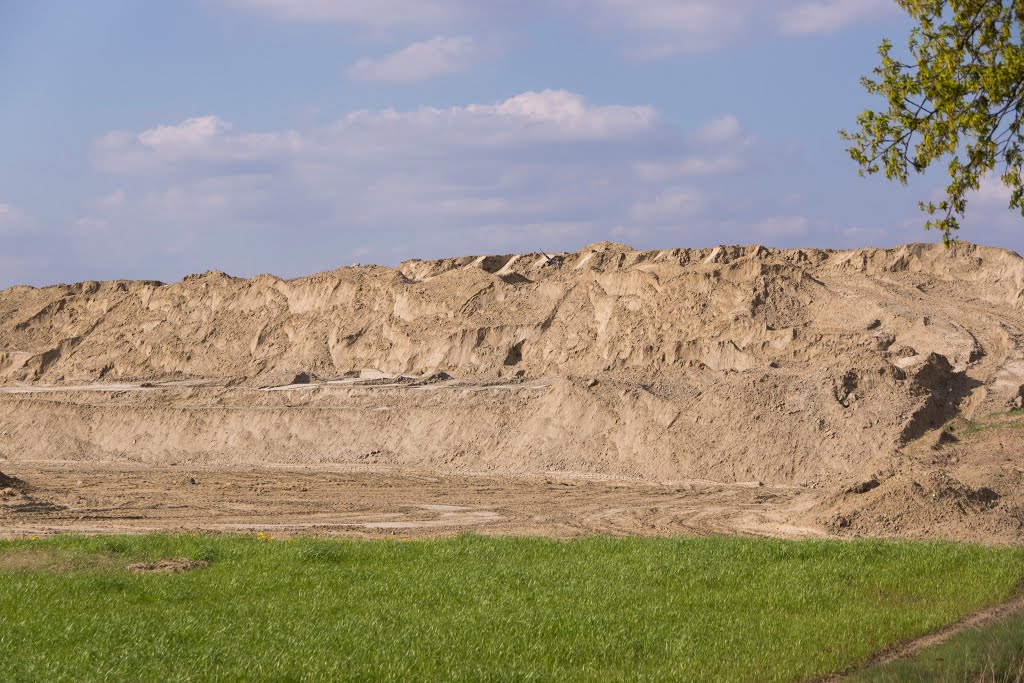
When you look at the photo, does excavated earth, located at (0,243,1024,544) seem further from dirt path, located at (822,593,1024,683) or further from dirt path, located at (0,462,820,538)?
dirt path, located at (822,593,1024,683)

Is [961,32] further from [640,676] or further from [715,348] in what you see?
[715,348]

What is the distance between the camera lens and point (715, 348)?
38500 mm

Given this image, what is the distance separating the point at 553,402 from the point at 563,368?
6.58m

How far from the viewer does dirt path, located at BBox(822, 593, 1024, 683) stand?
390 inches

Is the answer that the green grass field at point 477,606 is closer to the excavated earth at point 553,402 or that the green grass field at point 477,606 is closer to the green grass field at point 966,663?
the green grass field at point 966,663

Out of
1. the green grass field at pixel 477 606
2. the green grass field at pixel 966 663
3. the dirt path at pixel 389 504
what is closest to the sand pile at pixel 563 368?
the dirt path at pixel 389 504

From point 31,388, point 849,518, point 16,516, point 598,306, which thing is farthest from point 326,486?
point 31,388

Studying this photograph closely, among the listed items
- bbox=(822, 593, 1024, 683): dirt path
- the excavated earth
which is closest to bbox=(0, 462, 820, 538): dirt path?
the excavated earth

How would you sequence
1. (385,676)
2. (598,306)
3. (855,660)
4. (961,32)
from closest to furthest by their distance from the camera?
(385,676) → (855,660) → (961,32) → (598,306)

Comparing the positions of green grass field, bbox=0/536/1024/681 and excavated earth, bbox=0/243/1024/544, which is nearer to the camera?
green grass field, bbox=0/536/1024/681

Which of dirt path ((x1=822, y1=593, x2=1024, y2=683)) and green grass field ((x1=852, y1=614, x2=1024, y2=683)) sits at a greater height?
green grass field ((x1=852, y1=614, x2=1024, y2=683))

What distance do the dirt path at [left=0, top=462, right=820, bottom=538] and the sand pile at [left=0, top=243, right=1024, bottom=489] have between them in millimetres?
2965

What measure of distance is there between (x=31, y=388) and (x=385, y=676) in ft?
162

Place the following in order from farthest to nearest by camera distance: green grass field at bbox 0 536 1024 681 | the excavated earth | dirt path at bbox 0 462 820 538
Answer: the excavated earth
dirt path at bbox 0 462 820 538
green grass field at bbox 0 536 1024 681
